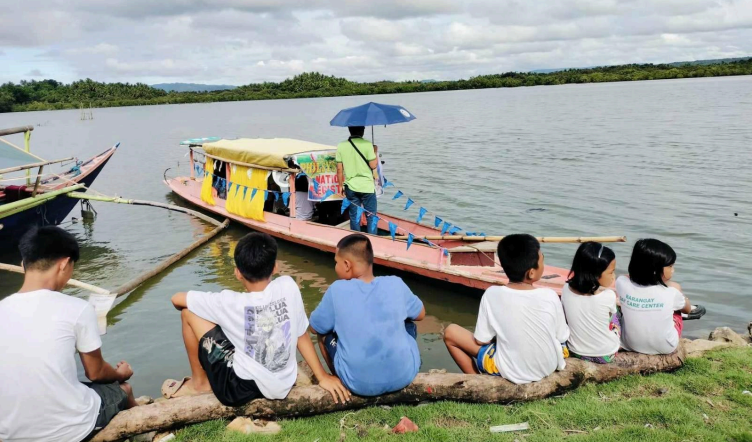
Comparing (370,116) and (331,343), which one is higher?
(370,116)

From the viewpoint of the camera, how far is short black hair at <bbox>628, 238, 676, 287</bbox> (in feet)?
13.2

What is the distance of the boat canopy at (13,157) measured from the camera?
35.7 ft

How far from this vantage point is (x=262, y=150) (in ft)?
32.9

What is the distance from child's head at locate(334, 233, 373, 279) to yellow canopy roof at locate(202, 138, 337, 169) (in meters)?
5.76

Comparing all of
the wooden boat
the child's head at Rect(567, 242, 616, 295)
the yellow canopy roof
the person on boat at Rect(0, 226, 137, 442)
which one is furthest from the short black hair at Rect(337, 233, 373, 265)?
the wooden boat

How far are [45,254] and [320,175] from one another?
633 centimetres

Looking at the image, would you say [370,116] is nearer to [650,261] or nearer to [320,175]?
[320,175]

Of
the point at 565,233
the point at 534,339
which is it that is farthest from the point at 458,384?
the point at 565,233

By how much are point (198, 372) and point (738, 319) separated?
6.90 meters

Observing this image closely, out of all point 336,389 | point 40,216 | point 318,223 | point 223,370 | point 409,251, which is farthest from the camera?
point 40,216

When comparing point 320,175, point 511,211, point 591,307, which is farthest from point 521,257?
point 511,211

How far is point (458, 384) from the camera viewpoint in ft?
12.9

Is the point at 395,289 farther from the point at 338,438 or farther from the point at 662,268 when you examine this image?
the point at 662,268

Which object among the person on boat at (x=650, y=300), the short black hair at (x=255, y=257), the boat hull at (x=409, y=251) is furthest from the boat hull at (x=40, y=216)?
the person on boat at (x=650, y=300)
